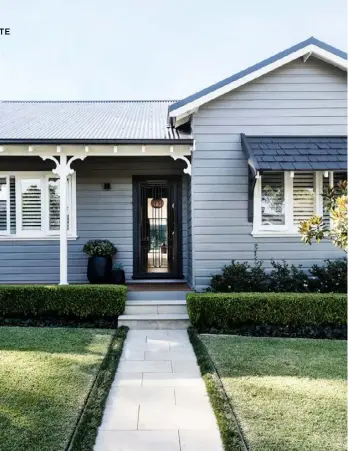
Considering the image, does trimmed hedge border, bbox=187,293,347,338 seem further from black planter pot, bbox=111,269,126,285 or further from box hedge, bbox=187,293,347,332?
black planter pot, bbox=111,269,126,285

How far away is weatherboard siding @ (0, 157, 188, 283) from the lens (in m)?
9.08

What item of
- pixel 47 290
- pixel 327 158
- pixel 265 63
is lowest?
pixel 47 290

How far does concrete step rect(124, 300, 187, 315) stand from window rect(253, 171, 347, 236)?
2286mm

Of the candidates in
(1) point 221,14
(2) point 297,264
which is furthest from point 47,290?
(1) point 221,14

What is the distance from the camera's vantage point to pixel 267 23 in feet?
35.9

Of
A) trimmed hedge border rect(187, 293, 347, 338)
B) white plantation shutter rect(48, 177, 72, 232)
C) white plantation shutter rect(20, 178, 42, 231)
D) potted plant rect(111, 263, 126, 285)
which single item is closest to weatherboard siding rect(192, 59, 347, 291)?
trimmed hedge border rect(187, 293, 347, 338)

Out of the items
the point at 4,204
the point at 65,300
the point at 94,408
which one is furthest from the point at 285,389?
the point at 4,204

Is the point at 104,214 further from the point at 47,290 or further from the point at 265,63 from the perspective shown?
the point at 265,63

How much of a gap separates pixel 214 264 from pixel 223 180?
1653 millimetres

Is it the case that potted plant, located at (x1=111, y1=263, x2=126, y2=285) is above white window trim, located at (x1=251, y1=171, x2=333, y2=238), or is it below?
below

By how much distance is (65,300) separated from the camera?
6.98 meters

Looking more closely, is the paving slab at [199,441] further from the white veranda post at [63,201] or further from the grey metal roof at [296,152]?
the white veranda post at [63,201]

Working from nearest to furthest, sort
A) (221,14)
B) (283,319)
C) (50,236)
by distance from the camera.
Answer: (283,319) < (50,236) < (221,14)

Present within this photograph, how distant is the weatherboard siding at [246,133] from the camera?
7902 mm
